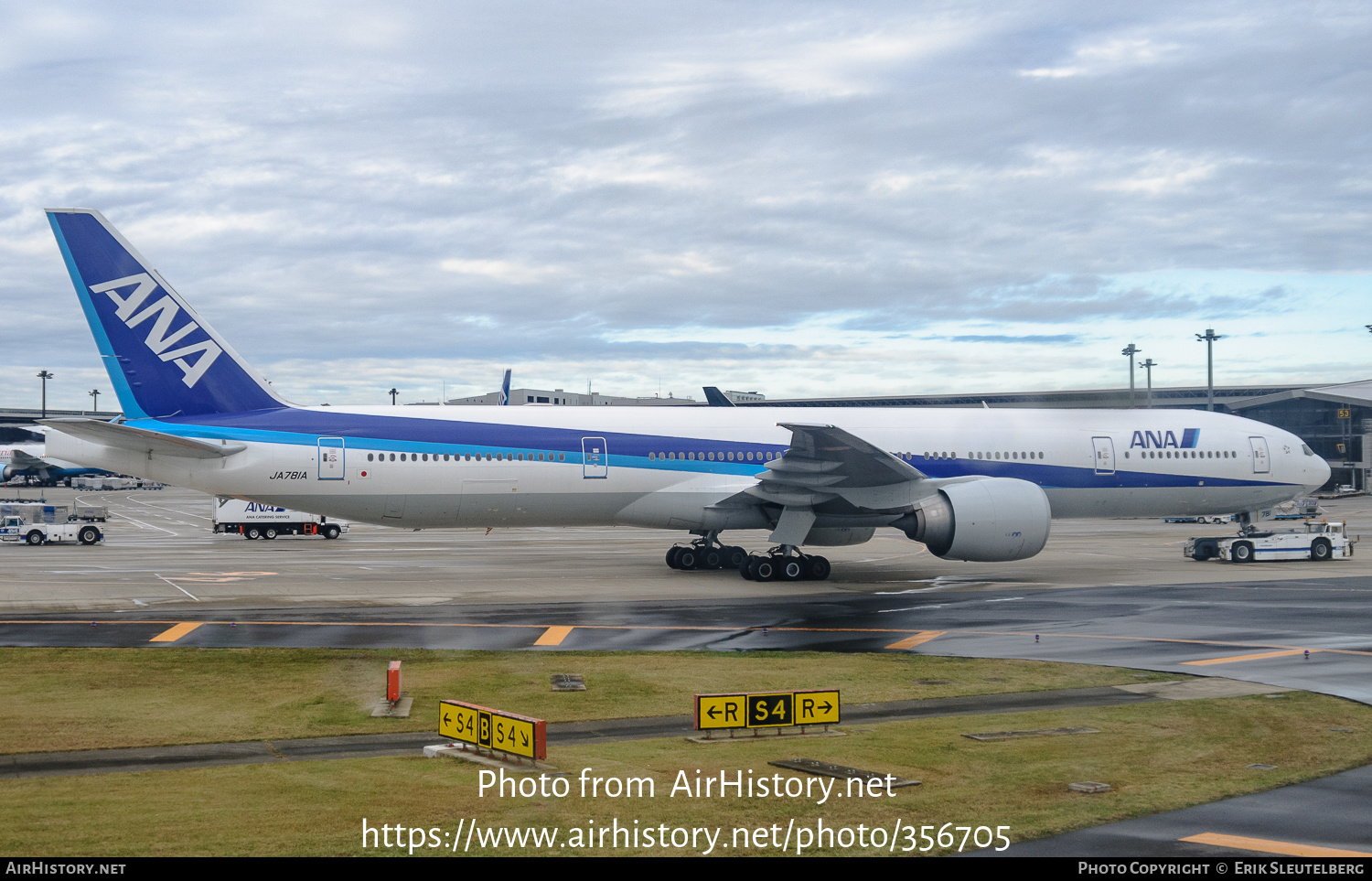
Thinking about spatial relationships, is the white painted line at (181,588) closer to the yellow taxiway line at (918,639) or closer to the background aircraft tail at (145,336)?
the background aircraft tail at (145,336)

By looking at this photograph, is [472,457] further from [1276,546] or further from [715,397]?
[1276,546]

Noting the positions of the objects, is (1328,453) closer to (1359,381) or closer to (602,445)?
(1359,381)

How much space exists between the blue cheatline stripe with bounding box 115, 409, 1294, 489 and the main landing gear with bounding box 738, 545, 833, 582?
2.89 metres

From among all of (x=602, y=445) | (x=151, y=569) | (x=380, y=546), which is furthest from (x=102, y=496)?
(x=602, y=445)

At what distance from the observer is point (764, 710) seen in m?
12.0

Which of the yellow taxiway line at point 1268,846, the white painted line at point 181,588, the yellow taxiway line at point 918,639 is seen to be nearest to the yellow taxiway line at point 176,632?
the white painted line at point 181,588

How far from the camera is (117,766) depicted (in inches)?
428

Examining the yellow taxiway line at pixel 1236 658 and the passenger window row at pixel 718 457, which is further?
the passenger window row at pixel 718 457

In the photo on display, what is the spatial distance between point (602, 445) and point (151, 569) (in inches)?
558

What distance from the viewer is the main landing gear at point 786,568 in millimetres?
29922

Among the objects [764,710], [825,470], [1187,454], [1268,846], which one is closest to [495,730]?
[764,710]

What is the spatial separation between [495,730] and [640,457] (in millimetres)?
20561

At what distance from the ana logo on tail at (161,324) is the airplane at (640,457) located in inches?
1.9

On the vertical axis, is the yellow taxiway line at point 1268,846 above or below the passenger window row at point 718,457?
below
